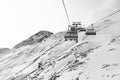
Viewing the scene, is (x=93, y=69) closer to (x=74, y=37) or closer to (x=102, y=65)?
(x=102, y=65)

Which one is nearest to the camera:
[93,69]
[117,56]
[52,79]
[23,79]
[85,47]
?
[93,69]

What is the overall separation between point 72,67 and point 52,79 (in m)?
4.27

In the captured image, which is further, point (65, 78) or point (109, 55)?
point (109, 55)

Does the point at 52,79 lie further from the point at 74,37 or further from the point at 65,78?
the point at 74,37

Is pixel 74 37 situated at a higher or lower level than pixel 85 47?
higher

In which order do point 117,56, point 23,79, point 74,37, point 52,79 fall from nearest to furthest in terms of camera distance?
point 74,37 < point 117,56 < point 52,79 < point 23,79

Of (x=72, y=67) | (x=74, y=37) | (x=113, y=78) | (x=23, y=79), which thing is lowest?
(x=23, y=79)

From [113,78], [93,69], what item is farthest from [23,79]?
[113,78]

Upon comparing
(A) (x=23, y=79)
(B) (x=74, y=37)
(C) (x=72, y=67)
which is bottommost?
(A) (x=23, y=79)

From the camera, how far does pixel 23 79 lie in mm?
41438

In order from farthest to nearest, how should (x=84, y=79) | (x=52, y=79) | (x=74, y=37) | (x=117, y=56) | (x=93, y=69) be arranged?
1. (x=52, y=79)
2. (x=117, y=56)
3. (x=93, y=69)
4. (x=84, y=79)
5. (x=74, y=37)

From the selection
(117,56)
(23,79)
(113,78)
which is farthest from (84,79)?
(23,79)

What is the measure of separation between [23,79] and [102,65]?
19.8m

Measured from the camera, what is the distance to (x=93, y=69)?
91.1 ft
